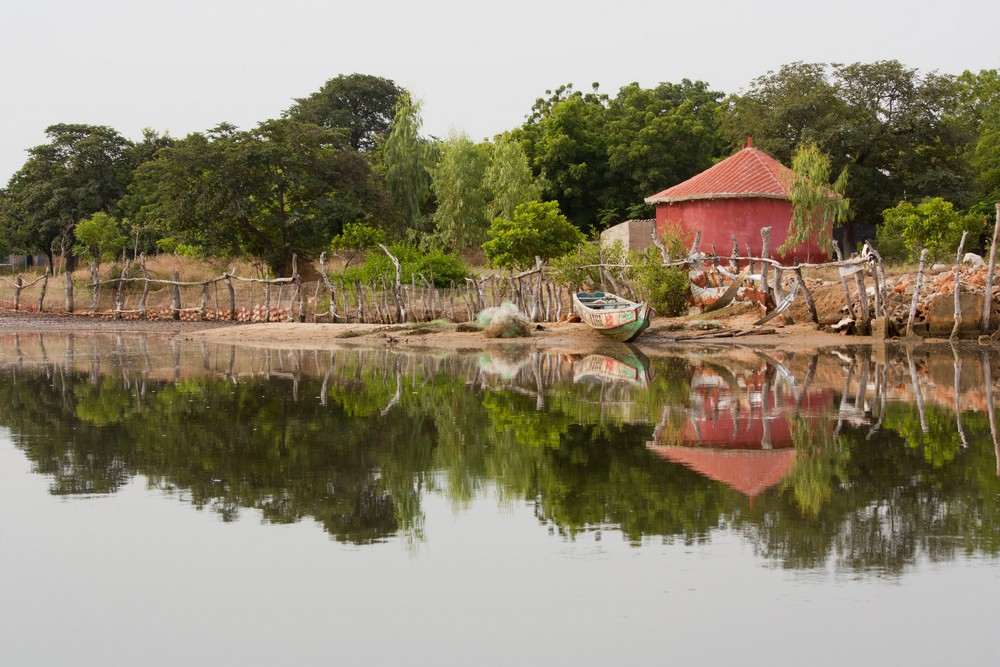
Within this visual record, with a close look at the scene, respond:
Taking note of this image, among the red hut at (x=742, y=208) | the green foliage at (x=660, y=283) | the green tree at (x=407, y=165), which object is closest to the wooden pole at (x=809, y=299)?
the green foliage at (x=660, y=283)

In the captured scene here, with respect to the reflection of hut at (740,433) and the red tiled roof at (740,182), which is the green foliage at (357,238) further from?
the reflection of hut at (740,433)

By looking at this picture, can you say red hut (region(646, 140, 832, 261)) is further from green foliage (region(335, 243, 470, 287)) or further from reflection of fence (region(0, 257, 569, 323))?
green foliage (region(335, 243, 470, 287))

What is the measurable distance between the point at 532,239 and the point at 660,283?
5407 mm

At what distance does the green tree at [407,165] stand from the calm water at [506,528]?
102 feet

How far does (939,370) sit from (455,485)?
36.3 feet

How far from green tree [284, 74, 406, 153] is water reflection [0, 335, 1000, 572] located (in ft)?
146

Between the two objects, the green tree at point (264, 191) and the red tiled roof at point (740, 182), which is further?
the green tree at point (264, 191)

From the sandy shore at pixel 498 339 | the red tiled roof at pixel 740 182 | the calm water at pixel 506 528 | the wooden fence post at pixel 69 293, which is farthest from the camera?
the wooden fence post at pixel 69 293

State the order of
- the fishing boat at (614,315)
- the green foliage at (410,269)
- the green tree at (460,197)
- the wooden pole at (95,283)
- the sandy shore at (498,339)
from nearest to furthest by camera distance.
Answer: the fishing boat at (614,315), the sandy shore at (498,339), the green foliage at (410,269), the wooden pole at (95,283), the green tree at (460,197)

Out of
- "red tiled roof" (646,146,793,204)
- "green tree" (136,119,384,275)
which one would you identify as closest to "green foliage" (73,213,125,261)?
"green tree" (136,119,384,275)

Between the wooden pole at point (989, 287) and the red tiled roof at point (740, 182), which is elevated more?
the red tiled roof at point (740, 182)

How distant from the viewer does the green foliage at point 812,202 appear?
2959 cm

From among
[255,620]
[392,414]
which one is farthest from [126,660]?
[392,414]

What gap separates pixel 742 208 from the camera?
32.2 meters
